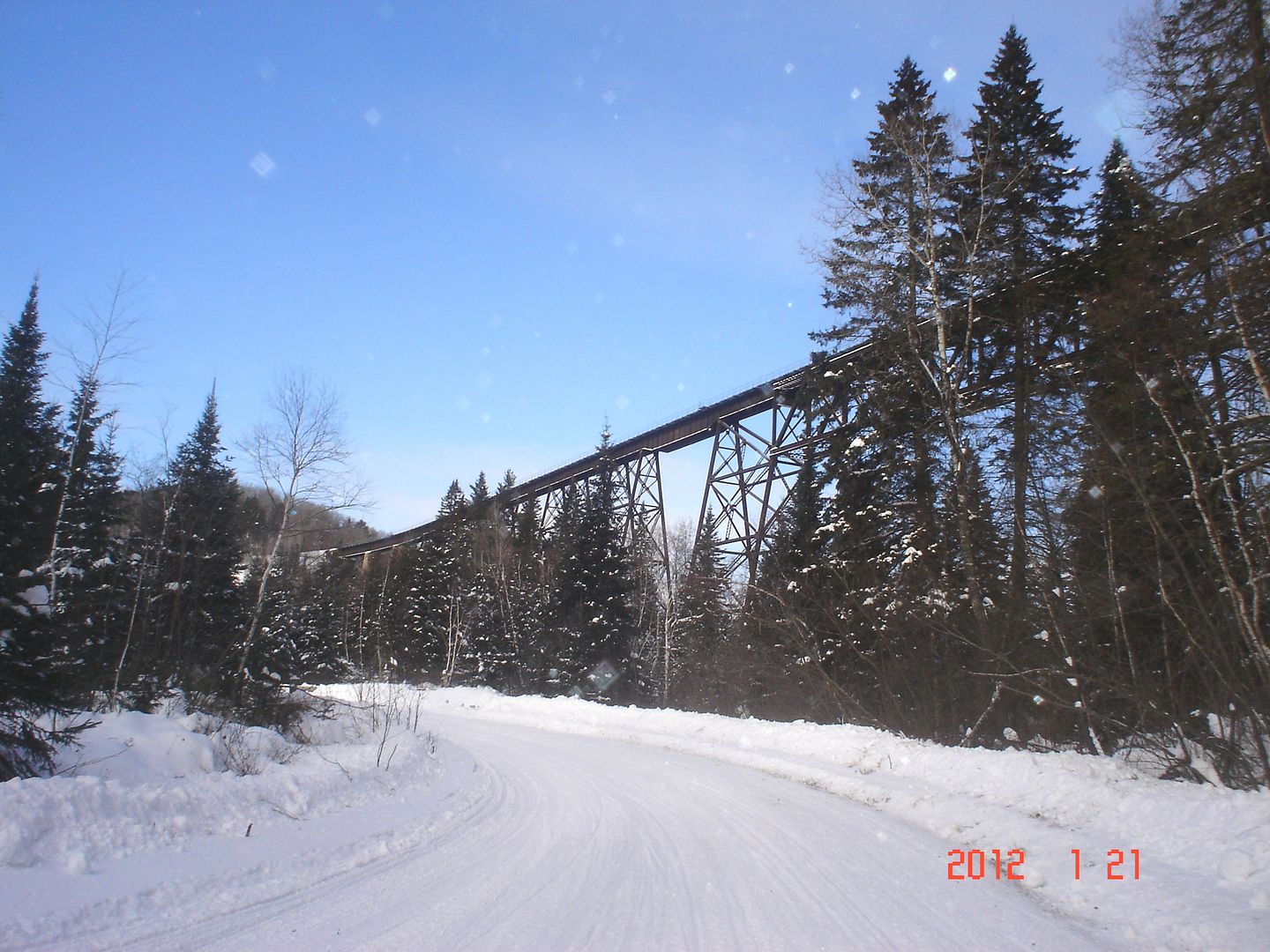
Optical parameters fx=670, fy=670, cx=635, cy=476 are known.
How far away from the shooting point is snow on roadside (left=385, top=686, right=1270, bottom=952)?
3719 millimetres

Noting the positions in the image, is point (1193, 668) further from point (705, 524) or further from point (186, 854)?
point (705, 524)

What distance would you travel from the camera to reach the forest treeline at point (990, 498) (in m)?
6.27

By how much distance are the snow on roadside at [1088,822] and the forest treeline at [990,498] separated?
1.02m

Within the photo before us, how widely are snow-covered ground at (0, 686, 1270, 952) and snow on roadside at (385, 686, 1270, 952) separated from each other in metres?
0.02

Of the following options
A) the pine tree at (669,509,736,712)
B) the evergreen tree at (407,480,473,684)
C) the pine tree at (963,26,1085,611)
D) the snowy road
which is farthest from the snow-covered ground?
the evergreen tree at (407,480,473,684)

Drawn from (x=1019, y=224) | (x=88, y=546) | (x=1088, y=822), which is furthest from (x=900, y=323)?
(x=88, y=546)

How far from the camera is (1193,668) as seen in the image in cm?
660

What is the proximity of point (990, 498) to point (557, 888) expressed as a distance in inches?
351

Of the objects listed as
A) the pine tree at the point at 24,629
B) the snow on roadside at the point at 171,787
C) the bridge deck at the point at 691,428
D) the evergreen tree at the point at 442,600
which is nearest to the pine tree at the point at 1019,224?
the bridge deck at the point at 691,428

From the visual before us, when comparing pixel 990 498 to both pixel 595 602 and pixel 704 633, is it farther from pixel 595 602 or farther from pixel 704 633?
pixel 595 602

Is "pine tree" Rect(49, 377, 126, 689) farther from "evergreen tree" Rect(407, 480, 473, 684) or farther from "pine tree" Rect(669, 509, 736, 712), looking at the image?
"evergreen tree" Rect(407, 480, 473, 684)

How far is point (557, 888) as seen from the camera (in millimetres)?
3984
